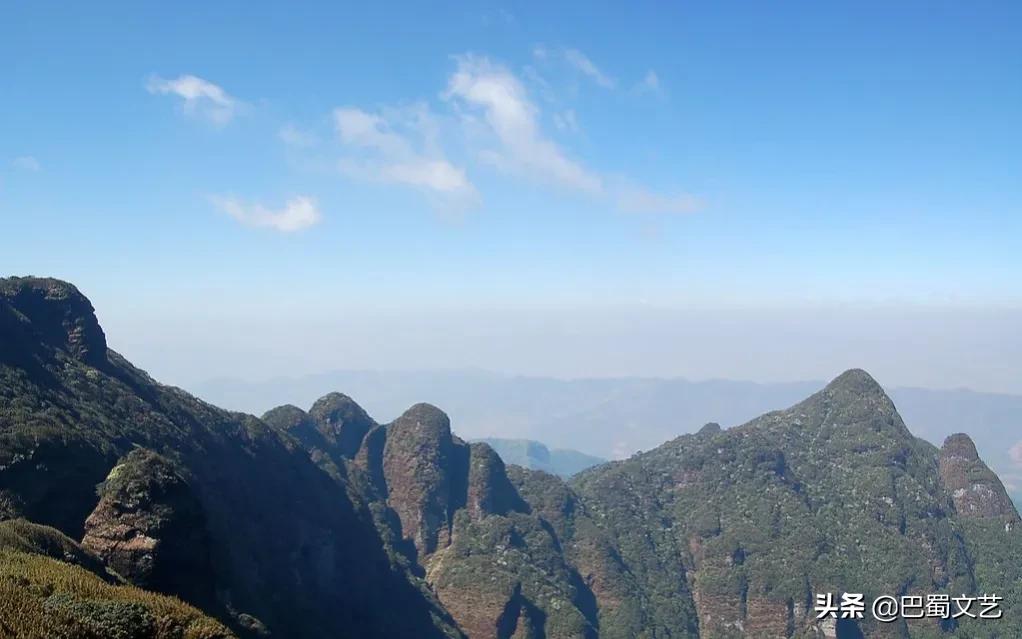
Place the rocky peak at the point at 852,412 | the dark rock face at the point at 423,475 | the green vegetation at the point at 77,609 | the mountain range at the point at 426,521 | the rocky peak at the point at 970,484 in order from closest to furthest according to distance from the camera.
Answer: the green vegetation at the point at 77,609 < the mountain range at the point at 426,521 < the dark rock face at the point at 423,475 < the rocky peak at the point at 970,484 < the rocky peak at the point at 852,412

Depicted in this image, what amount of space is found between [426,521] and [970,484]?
3685 inches

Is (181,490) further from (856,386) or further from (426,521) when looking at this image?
(856,386)

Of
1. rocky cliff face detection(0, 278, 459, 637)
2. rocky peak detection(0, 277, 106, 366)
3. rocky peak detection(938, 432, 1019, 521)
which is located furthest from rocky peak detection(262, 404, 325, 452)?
rocky peak detection(938, 432, 1019, 521)

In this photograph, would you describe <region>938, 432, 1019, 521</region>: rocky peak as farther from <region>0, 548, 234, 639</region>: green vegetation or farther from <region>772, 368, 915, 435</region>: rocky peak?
<region>0, 548, 234, 639</region>: green vegetation

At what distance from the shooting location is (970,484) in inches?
4651

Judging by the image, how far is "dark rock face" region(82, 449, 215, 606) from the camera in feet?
A: 112

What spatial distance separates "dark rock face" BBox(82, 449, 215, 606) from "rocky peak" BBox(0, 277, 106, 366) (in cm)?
3295

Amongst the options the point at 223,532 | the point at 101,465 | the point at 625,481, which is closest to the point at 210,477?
the point at 223,532

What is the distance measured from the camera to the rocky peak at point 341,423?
392ft

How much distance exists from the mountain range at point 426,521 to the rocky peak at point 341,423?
585 millimetres

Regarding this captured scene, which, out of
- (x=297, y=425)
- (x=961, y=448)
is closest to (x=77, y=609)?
(x=297, y=425)

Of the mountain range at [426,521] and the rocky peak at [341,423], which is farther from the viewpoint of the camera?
the rocky peak at [341,423]

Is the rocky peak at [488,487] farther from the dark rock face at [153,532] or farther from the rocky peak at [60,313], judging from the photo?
the dark rock face at [153,532]

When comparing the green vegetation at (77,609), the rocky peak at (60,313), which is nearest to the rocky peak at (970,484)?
the green vegetation at (77,609)
